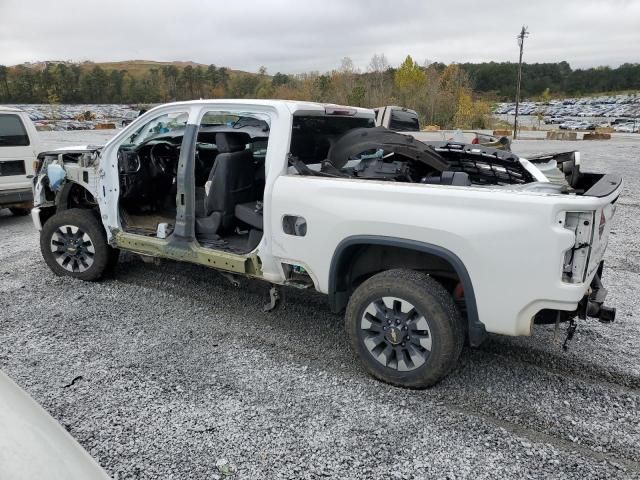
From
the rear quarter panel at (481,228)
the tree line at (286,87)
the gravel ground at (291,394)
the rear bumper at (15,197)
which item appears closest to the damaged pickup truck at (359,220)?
the rear quarter panel at (481,228)

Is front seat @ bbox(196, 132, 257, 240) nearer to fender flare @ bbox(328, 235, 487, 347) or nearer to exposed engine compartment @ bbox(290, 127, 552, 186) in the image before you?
exposed engine compartment @ bbox(290, 127, 552, 186)

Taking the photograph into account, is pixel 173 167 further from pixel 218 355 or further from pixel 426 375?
pixel 426 375

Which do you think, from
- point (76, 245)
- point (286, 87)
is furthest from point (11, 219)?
point (286, 87)

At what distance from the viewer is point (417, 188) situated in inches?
122

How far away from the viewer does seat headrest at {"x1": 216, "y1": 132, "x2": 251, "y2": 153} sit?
172 inches

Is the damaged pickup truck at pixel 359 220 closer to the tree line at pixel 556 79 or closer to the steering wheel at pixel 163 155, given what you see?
the steering wheel at pixel 163 155

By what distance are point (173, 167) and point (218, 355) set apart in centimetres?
256

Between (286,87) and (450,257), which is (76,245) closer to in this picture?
(450,257)

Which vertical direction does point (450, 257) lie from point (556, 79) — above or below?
below

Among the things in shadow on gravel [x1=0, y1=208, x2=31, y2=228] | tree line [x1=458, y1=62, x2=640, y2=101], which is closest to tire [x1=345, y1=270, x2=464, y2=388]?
shadow on gravel [x1=0, y1=208, x2=31, y2=228]

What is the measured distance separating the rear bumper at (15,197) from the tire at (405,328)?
6620 mm

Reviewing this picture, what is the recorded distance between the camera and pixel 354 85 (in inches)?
2426

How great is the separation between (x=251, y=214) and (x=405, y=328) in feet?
5.60

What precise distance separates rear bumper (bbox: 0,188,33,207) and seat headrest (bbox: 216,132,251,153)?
4961 millimetres
